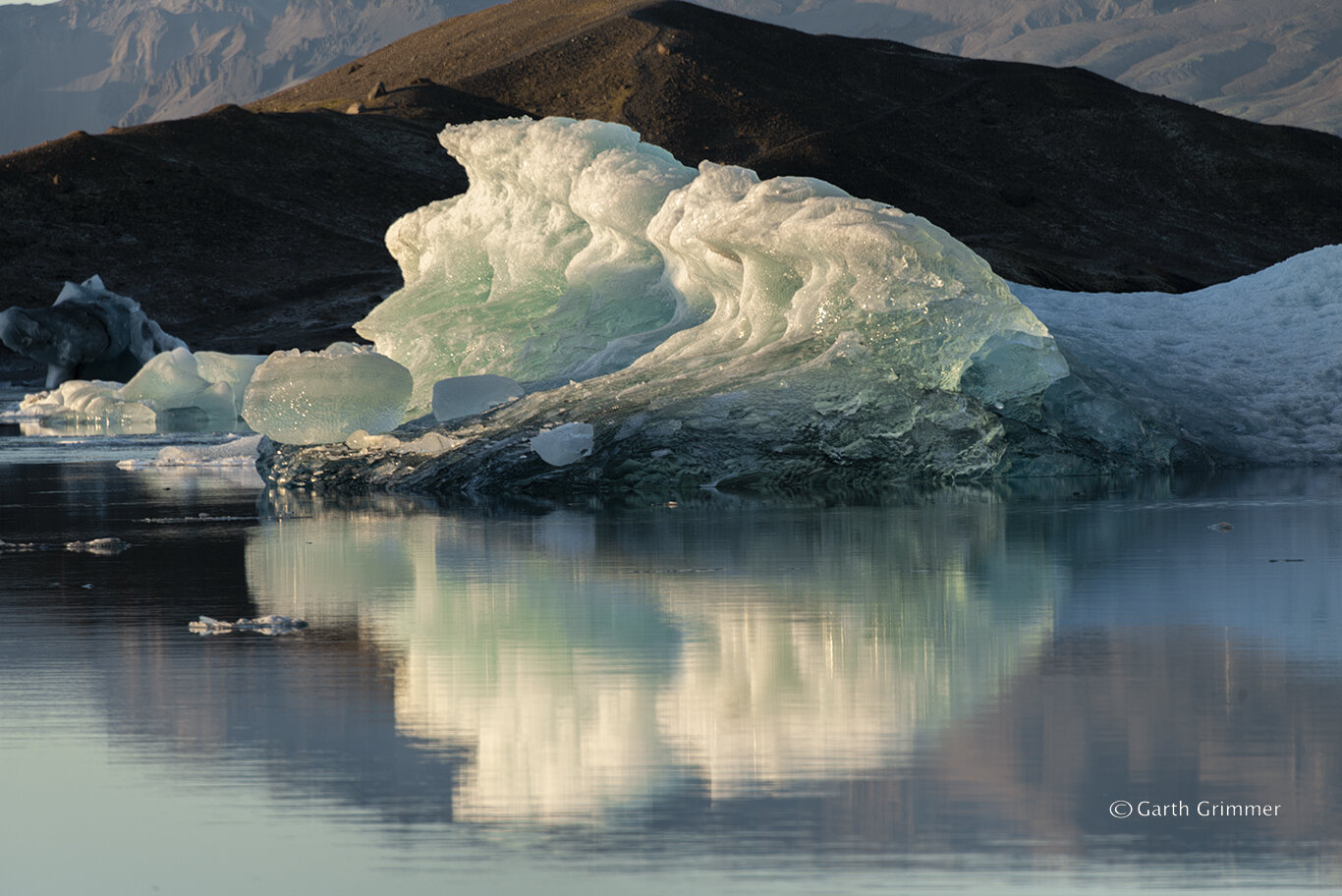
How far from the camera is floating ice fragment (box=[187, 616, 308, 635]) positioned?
6.06 meters

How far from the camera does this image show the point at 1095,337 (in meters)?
15.5

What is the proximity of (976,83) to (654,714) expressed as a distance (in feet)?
364

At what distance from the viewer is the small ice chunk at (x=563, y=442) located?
39.8ft

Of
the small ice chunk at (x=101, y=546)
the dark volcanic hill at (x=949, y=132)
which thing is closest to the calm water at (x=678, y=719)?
the small ice chunk at (x=101, y=546)

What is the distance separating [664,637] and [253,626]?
1426 mm

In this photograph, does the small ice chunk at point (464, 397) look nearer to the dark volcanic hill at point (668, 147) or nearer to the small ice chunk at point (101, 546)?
the small ice chunk at point (101, 546)

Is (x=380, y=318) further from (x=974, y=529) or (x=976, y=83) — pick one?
(x=976, y=83)

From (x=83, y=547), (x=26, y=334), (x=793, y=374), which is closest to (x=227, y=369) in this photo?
(x=26, y=334)

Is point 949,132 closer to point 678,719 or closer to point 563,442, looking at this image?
point 563,442

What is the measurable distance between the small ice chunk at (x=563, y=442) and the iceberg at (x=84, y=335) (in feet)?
78.5

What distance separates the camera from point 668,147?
96125 millimetres

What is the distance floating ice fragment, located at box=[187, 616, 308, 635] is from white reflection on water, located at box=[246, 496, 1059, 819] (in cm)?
18

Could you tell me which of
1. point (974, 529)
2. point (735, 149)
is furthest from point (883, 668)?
point (735, 149)

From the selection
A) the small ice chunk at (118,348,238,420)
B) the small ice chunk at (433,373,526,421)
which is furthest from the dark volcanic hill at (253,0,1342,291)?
the small ice chunk at (433,373,526,421)
